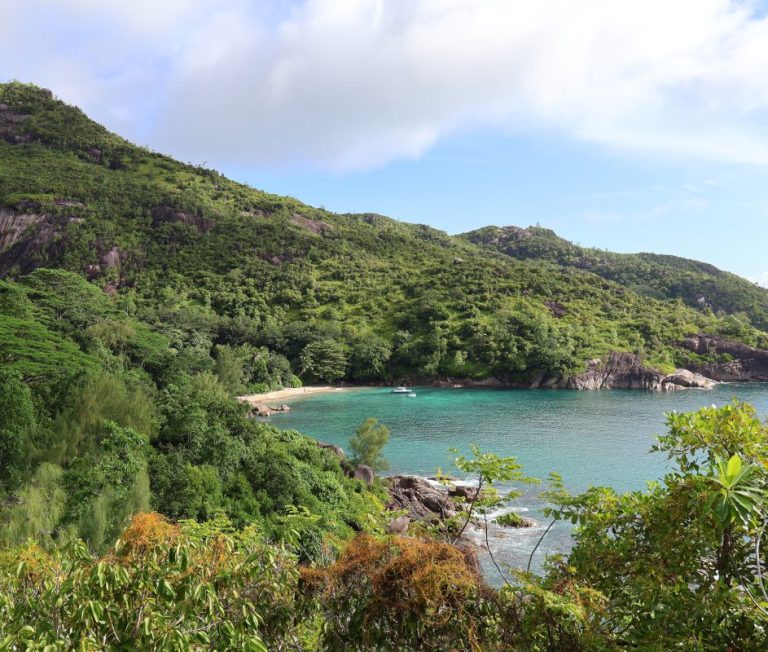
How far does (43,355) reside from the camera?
2550 cm

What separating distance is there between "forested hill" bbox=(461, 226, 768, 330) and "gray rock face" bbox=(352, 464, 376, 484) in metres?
127

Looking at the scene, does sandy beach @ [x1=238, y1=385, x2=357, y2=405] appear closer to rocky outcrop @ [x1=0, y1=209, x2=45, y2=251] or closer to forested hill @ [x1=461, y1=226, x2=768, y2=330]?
rocky outcrop @ [x1=0, y1=209, x2=45, y2=251]

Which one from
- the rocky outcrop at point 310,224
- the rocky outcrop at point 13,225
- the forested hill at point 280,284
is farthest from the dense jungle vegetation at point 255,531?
the rocky outcrop at point 310,224

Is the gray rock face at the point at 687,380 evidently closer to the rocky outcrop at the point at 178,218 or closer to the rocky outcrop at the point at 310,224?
the rocky outcrop at the point at 310,224

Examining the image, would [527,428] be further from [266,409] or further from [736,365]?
[736,365]

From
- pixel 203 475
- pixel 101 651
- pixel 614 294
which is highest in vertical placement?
pixel 614 294

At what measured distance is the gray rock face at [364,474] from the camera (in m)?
29.9

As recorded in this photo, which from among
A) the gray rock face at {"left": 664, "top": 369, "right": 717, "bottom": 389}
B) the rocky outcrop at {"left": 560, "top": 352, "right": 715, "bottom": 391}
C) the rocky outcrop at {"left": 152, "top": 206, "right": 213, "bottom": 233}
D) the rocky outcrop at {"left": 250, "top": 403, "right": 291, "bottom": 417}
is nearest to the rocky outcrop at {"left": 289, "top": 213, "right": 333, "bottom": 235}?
the rocky outcrop at {"left": 152, "top": 206, "right": 213, "bottom": 233}

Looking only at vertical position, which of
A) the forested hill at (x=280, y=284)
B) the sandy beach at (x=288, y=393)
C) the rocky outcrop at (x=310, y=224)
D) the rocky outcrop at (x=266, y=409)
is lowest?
the rocky outcrop at (x=266, y=409)

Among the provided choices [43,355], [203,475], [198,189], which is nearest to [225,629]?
[203,475]

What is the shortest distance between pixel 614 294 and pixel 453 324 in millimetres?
35648

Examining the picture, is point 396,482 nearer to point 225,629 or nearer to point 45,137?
point 225,629

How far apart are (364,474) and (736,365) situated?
253 ft

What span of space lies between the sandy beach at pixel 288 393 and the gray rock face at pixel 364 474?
33246 millimetres
